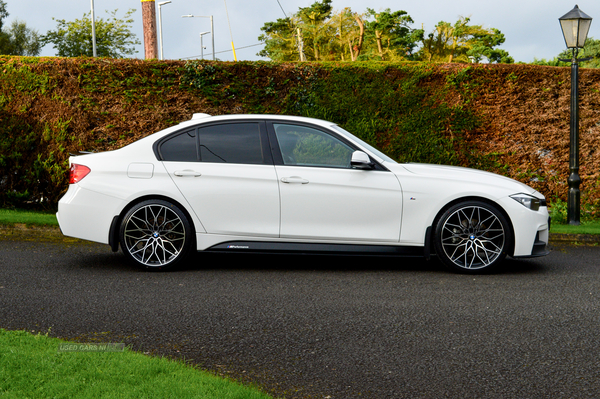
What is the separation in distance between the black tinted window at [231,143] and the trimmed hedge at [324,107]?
15.6ft

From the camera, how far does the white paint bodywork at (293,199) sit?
6488 mm

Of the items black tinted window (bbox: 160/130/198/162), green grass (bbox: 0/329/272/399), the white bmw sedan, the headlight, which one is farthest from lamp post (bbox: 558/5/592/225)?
green grass (bbox: 0/329/272/399)

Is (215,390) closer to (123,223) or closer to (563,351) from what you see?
(563,351)

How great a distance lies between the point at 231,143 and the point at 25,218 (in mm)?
4674

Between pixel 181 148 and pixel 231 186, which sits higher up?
pixel 181 148

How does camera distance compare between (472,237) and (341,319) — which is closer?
(341,319)

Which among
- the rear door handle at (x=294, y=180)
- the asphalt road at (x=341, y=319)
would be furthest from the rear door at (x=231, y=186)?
the asphalt road at (x=341, y=319)

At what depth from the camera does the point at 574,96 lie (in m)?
10.6

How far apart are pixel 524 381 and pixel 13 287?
183 inches

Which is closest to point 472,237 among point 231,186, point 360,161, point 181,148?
point 360,161

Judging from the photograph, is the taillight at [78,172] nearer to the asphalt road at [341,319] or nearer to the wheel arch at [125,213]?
the wheel arch at [125,213]

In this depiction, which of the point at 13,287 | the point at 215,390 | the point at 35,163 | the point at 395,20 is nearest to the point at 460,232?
the point at 215,390

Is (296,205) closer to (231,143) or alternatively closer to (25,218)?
(231,143)

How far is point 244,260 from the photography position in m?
7.54
